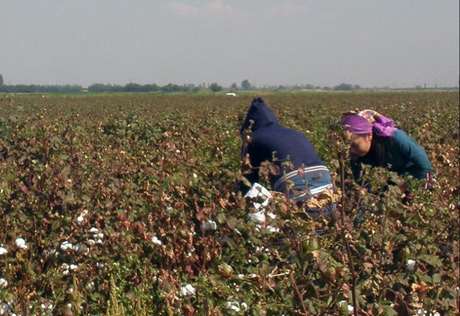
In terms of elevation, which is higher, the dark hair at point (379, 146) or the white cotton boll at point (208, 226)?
the dark hair at point (379, 146)

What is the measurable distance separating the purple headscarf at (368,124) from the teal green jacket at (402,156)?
0.05 metres

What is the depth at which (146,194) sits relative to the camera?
3223 mm

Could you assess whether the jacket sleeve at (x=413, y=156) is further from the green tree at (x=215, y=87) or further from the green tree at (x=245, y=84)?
the green tree at (x=245, y=84)

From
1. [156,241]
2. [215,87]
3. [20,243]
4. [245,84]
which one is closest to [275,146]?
[156,241]

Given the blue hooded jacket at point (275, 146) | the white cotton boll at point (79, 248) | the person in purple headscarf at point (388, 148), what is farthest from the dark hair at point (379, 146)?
the white cotton boll at point (79, 248)

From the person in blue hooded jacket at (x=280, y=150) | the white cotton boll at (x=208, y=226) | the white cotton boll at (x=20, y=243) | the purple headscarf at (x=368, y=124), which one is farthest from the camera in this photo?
the purple headscarf at (x=368, y=124)

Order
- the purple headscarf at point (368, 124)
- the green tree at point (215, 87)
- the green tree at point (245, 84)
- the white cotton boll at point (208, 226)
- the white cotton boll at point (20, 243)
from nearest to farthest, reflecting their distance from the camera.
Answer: the white cotton boll at point (208, 226)
the white cotton boll at point (20, 243)
the purple headscarf at point (368, 124)
the green tree at point (215, 87)
the green tree at point (245, 84)

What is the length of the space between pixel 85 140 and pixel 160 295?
3556 millimetres

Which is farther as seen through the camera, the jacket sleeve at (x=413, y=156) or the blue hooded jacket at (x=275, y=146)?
the jacket sleeve at (x=413, y=156)

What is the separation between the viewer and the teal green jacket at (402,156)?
167 inches

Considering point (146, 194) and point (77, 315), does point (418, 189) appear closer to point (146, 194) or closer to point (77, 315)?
point (146, 194)

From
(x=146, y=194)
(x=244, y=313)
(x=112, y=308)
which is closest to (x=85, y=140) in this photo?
(x=146, y=194)

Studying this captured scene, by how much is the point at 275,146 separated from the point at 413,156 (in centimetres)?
97

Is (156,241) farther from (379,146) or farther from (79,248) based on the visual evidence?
(379,146)
